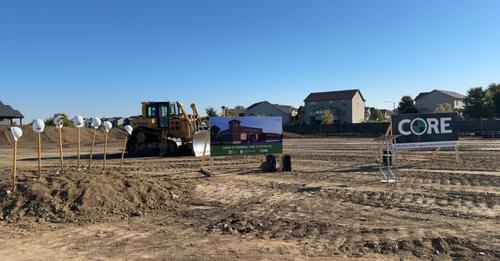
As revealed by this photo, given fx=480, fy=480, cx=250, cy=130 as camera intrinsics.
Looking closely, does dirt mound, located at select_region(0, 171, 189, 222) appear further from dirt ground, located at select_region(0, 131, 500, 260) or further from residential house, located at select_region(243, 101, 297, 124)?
residential house, located at select_region(243, 101, 297, 124)

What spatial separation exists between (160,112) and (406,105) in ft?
231

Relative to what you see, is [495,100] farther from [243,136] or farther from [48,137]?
[243,136]

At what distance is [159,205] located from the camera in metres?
10.5

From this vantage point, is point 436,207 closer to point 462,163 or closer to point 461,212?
point 461,212

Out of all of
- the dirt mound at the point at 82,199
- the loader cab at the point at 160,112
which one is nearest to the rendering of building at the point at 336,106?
the loader cab at the point at 160,112

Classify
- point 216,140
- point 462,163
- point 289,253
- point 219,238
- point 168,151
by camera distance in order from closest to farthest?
point 289,253
point 219,238
point 216,140
point 462,163
point 168,151

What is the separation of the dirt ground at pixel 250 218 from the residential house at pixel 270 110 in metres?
94.6

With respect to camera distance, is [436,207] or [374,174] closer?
[436,207]

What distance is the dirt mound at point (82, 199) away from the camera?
9.48 meters

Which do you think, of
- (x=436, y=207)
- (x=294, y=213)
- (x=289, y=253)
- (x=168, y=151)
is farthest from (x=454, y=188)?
(x=168, y=151)

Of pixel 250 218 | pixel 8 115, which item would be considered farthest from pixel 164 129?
pixel 8 115

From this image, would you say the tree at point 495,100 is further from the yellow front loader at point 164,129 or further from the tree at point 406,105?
the yellow front loader at point 164,129

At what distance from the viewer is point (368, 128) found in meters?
62.2

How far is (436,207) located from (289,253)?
4.62 metres
